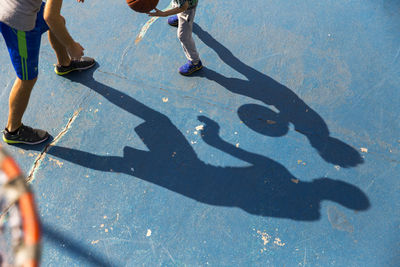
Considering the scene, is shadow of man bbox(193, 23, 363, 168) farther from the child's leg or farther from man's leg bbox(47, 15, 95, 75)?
man's leg bbox(47, 15, 95, 75)

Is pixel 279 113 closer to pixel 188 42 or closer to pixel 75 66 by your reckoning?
pixel 188 42

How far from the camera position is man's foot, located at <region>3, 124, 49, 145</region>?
3.48m

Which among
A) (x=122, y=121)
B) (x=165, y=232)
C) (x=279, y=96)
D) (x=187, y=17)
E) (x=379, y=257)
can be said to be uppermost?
(x=187, y=17)

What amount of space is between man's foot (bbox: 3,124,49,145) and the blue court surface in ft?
0.36

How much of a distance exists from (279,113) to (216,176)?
104 cm

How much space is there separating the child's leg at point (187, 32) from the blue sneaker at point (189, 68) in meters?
0.05

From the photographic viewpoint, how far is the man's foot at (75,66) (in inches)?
156

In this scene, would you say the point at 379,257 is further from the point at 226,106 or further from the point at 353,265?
the point at 226,106

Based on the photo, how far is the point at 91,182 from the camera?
3.35 meters

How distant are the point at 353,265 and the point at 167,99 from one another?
251 centimetres

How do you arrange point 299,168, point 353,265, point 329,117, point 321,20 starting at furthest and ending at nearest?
point 321,20
point 329,117
point 299,168
point 353,265

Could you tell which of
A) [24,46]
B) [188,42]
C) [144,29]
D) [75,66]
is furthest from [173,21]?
[24,46]

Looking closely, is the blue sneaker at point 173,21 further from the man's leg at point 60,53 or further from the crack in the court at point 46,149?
the crack in the court at point 46,149

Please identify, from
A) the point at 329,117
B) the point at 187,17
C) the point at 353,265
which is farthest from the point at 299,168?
the point at 187,17
